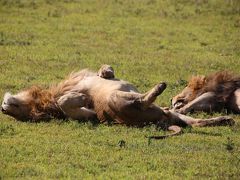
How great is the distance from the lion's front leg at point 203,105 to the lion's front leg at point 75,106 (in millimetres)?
1560

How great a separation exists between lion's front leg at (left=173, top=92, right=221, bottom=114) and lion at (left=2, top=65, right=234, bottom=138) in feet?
2.98

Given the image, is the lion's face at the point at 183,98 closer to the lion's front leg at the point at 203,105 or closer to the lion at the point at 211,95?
the lion at the point at 211,95

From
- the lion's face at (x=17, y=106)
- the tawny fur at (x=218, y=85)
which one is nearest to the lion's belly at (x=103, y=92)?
the lion's face at (x=17, y=106)

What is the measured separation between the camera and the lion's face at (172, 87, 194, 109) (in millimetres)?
11148

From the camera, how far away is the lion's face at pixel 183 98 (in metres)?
11.1

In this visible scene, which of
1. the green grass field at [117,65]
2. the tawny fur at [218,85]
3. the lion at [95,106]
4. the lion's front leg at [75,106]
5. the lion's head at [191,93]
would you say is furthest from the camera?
the lion's head at [191,93]

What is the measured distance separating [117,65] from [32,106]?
430cm

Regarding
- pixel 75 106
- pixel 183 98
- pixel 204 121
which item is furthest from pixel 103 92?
pixel 183 98

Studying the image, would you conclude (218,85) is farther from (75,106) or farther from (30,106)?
(30,106)

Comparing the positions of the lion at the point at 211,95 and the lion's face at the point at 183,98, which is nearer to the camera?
the lion at the point at 211,95

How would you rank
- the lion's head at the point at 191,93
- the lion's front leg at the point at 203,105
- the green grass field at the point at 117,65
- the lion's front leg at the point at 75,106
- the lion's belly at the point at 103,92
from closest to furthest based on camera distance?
the green grass field at the point at 117,65 < the lion's belly at the point at 103,92 < the lion's front leg at the point at 75,106 < the lion's front leg at the point at 203,105 < the lion's head at the point at 191,93

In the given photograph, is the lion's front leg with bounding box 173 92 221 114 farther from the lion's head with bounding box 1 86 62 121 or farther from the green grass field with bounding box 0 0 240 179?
the lion's head with bounding box 1 86 62 121

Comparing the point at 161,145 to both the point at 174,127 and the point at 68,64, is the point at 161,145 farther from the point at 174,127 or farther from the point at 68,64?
the point at 68,64

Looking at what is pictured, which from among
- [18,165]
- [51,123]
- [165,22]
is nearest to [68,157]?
[18,165]
